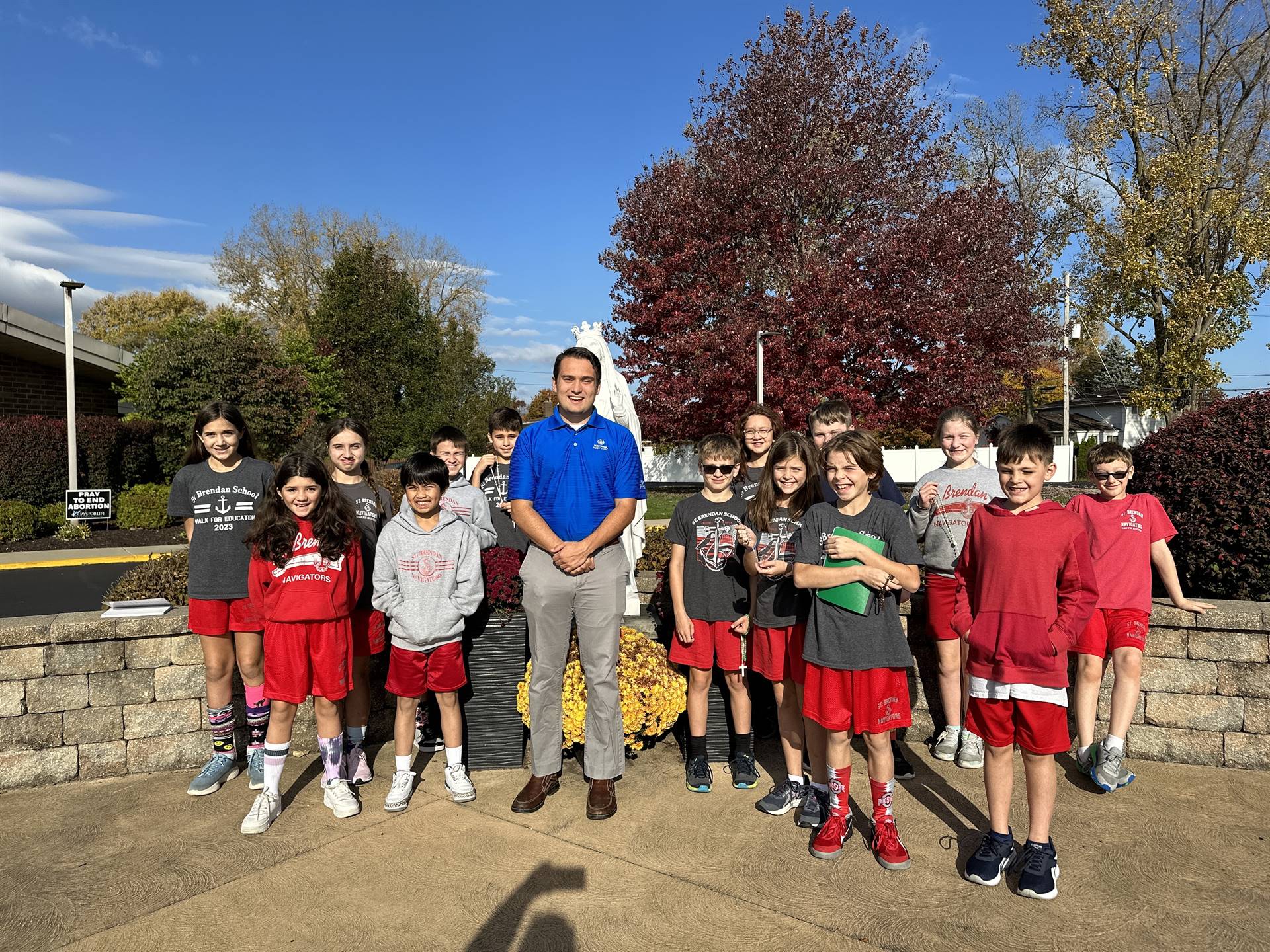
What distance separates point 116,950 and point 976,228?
17634mm

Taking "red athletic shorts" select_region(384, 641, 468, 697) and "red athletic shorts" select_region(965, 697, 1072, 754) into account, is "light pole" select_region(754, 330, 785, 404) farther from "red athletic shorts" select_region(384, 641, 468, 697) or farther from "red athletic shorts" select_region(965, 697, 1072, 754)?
"red athletic shorts" select_region(965, 697, 1072, 754)

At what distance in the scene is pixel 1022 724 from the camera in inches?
114

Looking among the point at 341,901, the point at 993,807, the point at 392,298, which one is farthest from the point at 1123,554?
the point at 392,298

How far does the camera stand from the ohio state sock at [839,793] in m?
3.12

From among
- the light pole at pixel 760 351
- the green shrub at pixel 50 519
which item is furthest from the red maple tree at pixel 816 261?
the green shrub at pixel 50 519

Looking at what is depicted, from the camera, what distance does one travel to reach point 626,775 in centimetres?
395

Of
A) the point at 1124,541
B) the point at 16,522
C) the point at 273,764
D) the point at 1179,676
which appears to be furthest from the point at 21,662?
the point at 16,522

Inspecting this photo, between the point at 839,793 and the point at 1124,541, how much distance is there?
189 cm

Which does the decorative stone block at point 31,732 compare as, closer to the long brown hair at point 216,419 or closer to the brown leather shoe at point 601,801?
the long brown hair at point 216,419

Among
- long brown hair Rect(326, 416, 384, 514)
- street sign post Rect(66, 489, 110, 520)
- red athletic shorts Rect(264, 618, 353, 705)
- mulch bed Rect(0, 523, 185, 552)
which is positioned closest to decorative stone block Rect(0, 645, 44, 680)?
red athletic shorts Rect(264, 618, 353, 705)

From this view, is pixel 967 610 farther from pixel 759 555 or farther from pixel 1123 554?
pixel 1123 554

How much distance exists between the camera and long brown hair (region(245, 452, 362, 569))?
11.6 ft

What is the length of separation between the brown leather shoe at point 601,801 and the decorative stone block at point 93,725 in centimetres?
241

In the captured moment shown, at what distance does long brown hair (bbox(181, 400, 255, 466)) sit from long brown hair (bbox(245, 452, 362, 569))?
0.43 metres
